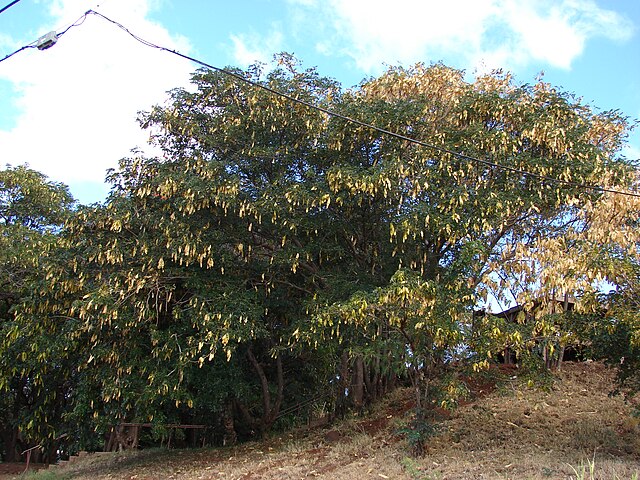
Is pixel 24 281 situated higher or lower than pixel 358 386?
higher

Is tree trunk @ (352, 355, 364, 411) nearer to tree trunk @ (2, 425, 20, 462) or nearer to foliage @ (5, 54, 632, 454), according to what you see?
foliage @ (5, 54, 632, 454)

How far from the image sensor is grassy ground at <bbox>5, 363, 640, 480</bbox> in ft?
29.8

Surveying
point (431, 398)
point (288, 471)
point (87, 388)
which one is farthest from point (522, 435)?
point (87, 388)

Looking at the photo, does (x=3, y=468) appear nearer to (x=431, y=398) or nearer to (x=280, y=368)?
(x=280, y=368)

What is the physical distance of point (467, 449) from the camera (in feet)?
34.6

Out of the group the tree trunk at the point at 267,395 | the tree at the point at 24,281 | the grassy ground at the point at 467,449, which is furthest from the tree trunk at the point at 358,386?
the tree at the point at 24,281

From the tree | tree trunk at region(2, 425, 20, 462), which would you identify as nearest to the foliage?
the tree

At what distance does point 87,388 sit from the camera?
41.0 feet

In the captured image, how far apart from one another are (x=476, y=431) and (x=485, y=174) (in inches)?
197

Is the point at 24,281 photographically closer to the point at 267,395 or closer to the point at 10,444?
the point at 267,395

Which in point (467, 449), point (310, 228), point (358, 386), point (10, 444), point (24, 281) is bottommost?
point (10, 444)

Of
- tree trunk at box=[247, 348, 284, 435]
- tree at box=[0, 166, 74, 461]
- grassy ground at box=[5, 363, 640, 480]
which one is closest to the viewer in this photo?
grassy ground at box=[5, 363, 640, 480]

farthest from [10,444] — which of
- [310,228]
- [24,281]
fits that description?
[310,228]

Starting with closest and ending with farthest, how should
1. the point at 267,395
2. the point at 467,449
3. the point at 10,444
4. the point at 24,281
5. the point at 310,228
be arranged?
the point at 467,449 < the point at 310,228 < the point at 24,281 < the point at 267,395 < the point at 10,444
